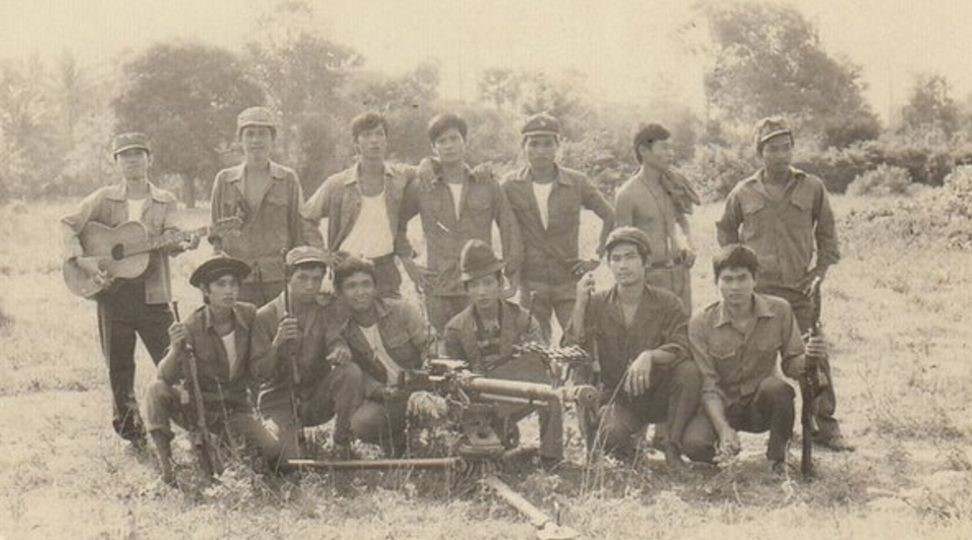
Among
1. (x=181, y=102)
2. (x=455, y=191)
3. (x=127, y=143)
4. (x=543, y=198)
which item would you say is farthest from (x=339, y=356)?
(x=181, y=102)

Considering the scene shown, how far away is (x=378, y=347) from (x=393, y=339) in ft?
0.35

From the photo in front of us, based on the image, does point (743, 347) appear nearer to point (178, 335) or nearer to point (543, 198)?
point (543, 198)

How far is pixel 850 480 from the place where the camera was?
5.46 metres

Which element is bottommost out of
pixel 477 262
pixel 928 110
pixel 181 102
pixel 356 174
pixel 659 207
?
pixel 477 262

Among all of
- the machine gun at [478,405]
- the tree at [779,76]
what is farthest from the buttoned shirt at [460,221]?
the tree at [779,76]

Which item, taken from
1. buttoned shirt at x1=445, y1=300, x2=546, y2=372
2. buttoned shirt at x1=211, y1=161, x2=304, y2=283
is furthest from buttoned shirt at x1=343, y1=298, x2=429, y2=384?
buttoned shirt at x1=211, y1=161, x2=304, y2=283

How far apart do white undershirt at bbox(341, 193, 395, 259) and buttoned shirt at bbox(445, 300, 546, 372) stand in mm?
926

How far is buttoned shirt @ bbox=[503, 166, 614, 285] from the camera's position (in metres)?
6.65

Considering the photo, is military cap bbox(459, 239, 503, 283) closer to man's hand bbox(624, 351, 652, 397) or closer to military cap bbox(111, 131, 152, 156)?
man's hand bbox(624, 351, 652, 397)

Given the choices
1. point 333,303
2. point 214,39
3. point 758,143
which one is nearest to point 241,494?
point 333,303

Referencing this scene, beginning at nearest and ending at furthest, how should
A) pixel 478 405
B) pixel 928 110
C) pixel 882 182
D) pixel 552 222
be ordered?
pixel 478 405 < pixel 552 222 < pixel 882 182 < pixel 928 110

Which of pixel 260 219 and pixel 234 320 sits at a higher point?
pixel 260 219

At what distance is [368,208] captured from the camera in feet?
21.5

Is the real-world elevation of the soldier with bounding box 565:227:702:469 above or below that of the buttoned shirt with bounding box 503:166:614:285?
below
